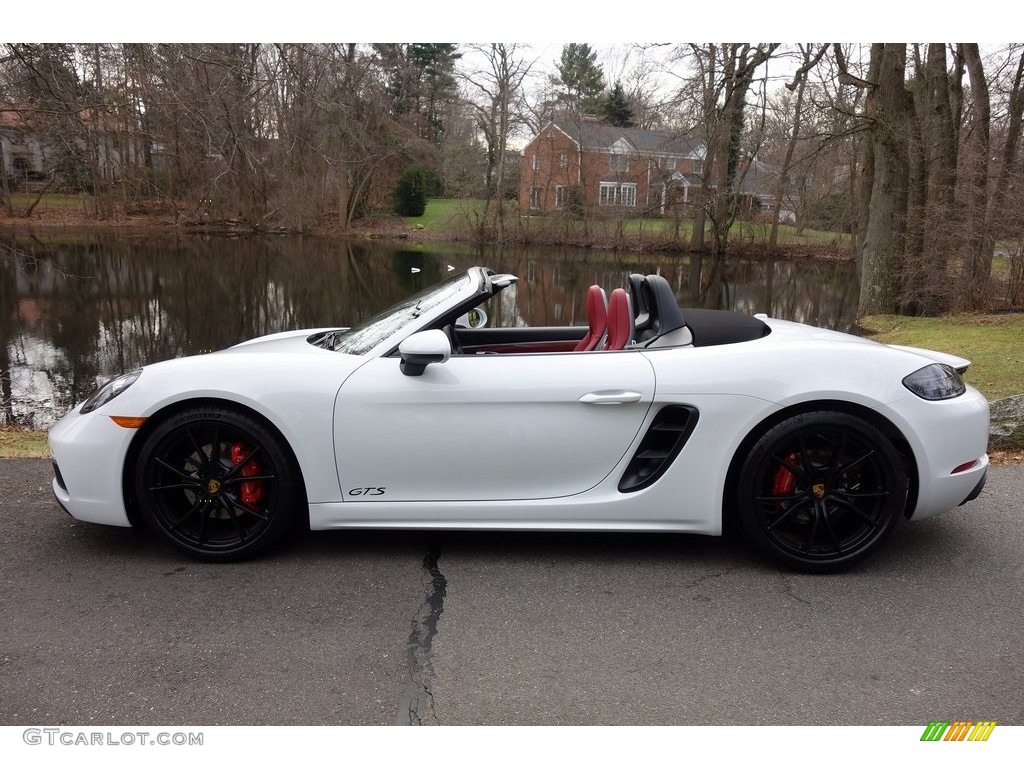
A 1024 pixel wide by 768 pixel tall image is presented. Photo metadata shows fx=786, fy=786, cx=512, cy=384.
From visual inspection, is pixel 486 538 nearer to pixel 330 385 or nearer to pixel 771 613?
pixel 330 385

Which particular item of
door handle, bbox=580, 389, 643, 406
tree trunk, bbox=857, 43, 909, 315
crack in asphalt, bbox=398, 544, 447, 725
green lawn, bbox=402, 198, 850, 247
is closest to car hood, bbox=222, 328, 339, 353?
crack in asphalt, bbox=398, 544, 447, 725

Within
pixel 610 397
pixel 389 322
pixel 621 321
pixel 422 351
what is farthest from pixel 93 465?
pixel 621 321

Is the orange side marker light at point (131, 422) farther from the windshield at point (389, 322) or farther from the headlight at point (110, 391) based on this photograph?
the windshield at point (389, 322)

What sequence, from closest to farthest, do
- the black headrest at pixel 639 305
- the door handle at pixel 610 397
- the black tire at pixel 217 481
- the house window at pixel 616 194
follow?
1. the door handle at pixel 610 397
2. the black tire at pixel 217 481
3. the black headrest at pixel 639 305
4. the house window at pixel 616 194

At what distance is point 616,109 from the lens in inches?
2072

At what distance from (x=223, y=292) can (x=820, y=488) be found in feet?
65.2

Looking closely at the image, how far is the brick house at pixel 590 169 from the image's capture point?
44.3m

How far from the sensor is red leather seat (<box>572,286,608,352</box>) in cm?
419

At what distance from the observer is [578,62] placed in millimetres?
57938

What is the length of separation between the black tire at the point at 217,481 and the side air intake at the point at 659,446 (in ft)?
4.93

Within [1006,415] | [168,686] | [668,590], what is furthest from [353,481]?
[1006,415]

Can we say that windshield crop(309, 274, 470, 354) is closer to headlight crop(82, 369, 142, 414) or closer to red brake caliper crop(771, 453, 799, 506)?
headlight crop(82, 369, 142, 414)

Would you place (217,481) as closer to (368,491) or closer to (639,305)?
(368,491)
